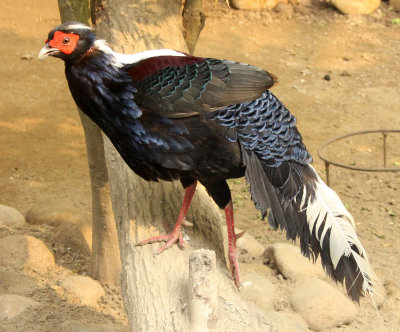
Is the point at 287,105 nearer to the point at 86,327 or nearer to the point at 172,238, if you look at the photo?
the point at 86,327

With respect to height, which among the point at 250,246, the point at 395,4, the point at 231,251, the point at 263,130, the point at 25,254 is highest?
the point at 263,130

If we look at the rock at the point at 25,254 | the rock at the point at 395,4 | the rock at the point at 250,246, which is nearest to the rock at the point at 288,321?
the rock at the point at 250,246

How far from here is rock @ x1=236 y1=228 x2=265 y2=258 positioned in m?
5.05

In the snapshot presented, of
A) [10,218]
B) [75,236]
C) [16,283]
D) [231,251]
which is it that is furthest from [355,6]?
[231,251]

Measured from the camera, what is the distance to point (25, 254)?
15.5ft

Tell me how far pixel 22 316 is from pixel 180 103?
205 centimetres

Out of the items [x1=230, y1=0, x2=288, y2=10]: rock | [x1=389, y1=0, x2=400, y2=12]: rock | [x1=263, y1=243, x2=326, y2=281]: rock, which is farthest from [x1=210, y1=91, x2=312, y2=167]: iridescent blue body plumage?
[x1=389, y1=0, x2=400, y2=12]: rock

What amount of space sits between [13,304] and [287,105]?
520cm

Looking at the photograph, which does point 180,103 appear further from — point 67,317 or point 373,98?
point 373,98

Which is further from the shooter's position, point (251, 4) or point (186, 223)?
point (251, 4)

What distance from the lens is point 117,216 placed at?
11.3 feet

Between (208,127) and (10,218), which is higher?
(208,127)

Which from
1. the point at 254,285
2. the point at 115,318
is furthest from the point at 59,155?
the point at 254,285

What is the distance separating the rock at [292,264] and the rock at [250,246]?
225mm
